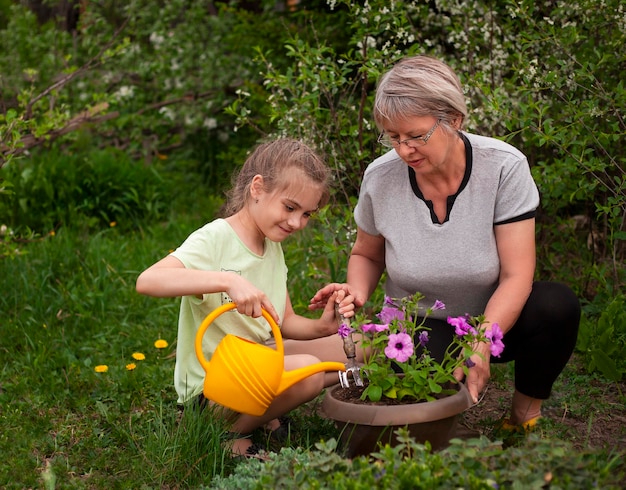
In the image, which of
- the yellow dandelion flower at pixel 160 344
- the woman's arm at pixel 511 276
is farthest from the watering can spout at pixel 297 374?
the yellow dandelion flower at pixel 160 344

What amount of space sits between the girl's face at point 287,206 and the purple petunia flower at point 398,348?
2.04ft

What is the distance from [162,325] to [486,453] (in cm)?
226

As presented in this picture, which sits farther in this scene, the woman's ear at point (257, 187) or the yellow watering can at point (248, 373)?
the woman's ear at point (257, 187)

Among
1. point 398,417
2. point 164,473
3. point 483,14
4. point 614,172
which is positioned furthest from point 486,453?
point 483,14

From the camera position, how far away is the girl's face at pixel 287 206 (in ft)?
8.65

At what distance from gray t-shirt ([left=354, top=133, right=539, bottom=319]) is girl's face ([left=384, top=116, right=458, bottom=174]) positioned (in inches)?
6.0

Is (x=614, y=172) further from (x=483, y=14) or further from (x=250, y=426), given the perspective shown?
(x=250, y=426)

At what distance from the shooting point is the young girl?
260cm

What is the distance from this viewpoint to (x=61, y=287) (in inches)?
159

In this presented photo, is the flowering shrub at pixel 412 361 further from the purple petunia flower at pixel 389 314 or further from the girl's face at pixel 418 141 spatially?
the girl's face at pixel 418 141

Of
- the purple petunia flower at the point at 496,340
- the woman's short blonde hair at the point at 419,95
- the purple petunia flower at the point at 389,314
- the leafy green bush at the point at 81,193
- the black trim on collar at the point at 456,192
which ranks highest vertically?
the woman's short blonde hair at the point at 419,95

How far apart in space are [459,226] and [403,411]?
76 centimetres

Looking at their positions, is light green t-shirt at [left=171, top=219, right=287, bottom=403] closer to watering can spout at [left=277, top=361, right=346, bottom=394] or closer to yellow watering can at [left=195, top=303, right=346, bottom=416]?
yellow watering can at [left=195, top=303, right=346, bottom=416]

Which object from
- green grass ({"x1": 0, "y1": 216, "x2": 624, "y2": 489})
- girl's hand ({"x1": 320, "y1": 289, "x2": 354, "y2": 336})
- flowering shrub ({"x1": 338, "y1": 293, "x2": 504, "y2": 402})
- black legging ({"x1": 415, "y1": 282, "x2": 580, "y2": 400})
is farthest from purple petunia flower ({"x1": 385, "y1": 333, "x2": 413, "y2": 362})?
black legging ({"x1": 415, "y1": 282, "x2": 580, "y2": 400})
